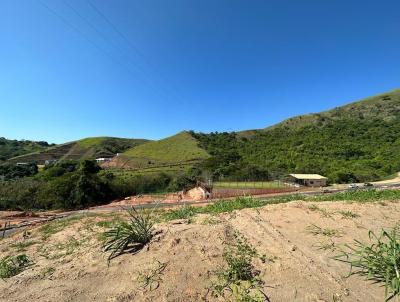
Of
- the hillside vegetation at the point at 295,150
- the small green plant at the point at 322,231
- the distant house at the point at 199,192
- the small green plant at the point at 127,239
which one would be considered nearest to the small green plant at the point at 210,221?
the small green plant at the point at 127,239

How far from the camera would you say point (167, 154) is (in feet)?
228

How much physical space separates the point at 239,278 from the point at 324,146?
7412 cm

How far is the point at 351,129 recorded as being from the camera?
80.1m

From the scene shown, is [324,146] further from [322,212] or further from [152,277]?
[152,277]

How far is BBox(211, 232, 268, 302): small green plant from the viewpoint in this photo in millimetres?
3928

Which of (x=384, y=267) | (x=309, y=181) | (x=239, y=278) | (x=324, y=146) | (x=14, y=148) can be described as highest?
(x=14, y=148)

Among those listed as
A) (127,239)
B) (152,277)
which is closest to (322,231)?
(152,277)

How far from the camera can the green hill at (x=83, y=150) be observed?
99250mm

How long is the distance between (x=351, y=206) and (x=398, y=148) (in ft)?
216

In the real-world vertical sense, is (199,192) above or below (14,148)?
below

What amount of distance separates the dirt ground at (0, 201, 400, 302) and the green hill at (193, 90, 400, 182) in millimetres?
37089

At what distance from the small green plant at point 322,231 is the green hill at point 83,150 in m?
100

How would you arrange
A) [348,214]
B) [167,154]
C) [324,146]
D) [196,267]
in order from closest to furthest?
[196,267]
[348,214]
[167,154]
[324,146]

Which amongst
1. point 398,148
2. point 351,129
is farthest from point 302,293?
point 351,129
